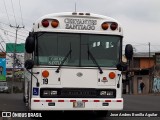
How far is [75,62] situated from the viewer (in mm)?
12453

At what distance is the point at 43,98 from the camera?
39.5ft

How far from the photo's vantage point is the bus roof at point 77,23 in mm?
12414

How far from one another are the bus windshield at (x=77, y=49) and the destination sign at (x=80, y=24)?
219 mm

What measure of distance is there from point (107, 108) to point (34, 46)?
9.39 feet

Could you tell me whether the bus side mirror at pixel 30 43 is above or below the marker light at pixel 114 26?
below

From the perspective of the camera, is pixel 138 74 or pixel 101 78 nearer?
pixel 101 78

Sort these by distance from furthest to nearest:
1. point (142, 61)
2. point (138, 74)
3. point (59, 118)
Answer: point (142, 61)
point (138, 74)
point (59, 118)

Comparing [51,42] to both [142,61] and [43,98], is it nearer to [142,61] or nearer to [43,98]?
[43,98]

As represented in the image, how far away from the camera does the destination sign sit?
12598mm

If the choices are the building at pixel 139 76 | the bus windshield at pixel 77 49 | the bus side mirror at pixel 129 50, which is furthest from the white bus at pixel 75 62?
the building at pixel 139 76

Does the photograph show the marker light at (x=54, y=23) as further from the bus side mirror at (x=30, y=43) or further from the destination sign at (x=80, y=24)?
the bus side mirror at (x=30, y=43)

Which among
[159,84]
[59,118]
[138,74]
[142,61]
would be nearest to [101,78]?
[59,118]

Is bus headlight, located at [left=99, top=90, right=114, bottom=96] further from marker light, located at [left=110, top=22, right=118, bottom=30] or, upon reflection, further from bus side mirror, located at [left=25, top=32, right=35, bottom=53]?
bus side mirror, located at [left=25, top=32, right=35, bottom=53]

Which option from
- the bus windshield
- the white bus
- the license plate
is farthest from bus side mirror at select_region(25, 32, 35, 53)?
the license plate
